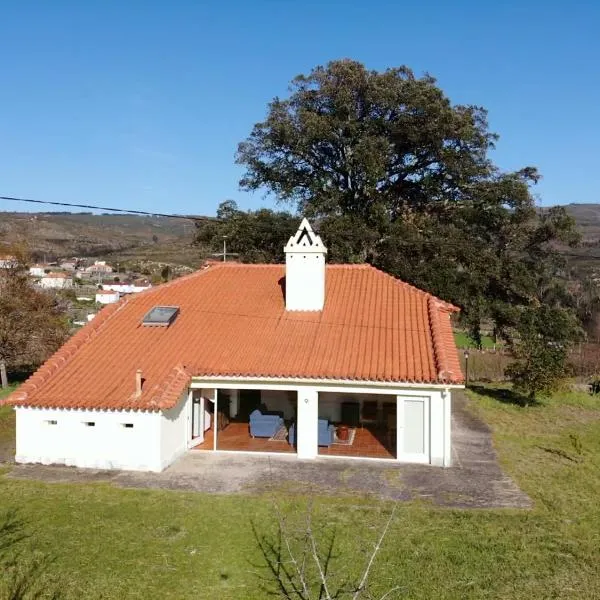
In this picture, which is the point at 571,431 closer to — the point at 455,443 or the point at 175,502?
the point at 455,443

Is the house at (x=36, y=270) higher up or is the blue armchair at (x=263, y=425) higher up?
the house at (x=36, y=270)

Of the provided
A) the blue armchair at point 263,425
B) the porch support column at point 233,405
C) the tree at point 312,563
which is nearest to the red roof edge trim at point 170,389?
the blue armchair at point 263,425

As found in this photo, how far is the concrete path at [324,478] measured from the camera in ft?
42.5

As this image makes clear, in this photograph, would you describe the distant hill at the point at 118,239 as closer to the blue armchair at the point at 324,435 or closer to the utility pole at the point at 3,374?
the utility pole at the point at 3,374

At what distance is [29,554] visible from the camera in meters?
9.96

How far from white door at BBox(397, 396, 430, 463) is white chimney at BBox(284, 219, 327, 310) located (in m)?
4.66

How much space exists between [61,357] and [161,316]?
3.18 metres

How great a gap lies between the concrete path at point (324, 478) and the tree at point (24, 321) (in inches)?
473

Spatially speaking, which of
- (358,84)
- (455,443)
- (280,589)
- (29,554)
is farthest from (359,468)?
(358,84)

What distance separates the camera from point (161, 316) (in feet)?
60.0

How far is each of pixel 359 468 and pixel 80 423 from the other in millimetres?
6808

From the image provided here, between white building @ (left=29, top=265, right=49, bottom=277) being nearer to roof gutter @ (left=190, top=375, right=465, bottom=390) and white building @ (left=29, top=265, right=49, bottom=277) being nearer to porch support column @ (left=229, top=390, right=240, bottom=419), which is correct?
porch support column @ (left=229, top=390, right=240, bottom=419)

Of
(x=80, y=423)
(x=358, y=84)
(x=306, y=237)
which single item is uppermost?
(x=358, y=84)

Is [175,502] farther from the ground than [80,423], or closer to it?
closer to it
